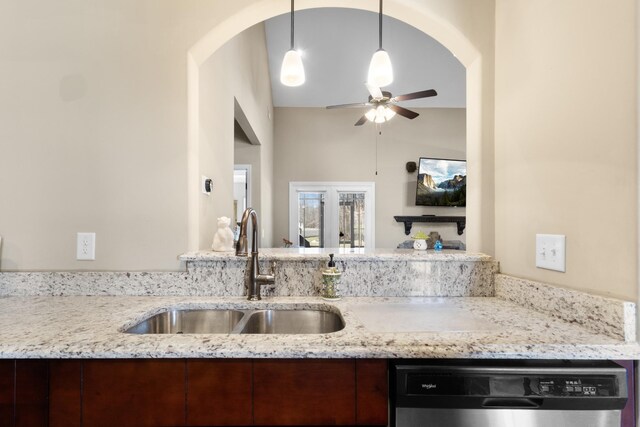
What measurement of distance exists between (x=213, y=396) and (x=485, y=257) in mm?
1171

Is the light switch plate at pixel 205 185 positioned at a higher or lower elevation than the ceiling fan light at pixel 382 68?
lower

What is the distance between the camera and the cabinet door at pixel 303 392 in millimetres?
878

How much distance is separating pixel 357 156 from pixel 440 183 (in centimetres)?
148

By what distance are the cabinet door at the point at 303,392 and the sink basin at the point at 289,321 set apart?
1.43ft

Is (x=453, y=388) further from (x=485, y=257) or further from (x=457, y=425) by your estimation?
(x=485, y=257)

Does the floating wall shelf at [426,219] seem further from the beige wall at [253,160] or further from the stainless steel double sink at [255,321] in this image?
the stainless steel double sink at [255,321]

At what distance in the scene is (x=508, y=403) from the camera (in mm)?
870

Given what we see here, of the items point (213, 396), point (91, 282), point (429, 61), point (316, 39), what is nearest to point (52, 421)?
point (213, 396)

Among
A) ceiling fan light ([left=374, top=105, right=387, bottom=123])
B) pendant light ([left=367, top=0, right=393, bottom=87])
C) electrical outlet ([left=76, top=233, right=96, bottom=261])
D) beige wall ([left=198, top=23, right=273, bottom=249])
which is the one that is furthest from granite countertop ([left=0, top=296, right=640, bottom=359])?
ceiling fan light ([left=374, top=105, right=387, bottom=123])

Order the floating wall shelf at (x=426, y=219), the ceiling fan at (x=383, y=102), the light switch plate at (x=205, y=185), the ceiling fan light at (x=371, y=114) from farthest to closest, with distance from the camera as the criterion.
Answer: the floating wall shelf at (x=426, y=219) → the ceiling fan light at (x=371, y=114) → the ceiling fan at (x=383, y=102) → the light switch plate at (x=205, y=185)

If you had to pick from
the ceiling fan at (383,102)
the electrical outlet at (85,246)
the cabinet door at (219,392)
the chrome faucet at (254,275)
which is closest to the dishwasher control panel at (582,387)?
the cabinet door at (219,392)

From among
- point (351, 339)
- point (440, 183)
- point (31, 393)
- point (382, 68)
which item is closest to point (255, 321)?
point (351, 339)

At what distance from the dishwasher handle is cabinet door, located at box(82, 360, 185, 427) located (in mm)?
808

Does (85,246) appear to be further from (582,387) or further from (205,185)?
(582,387)
